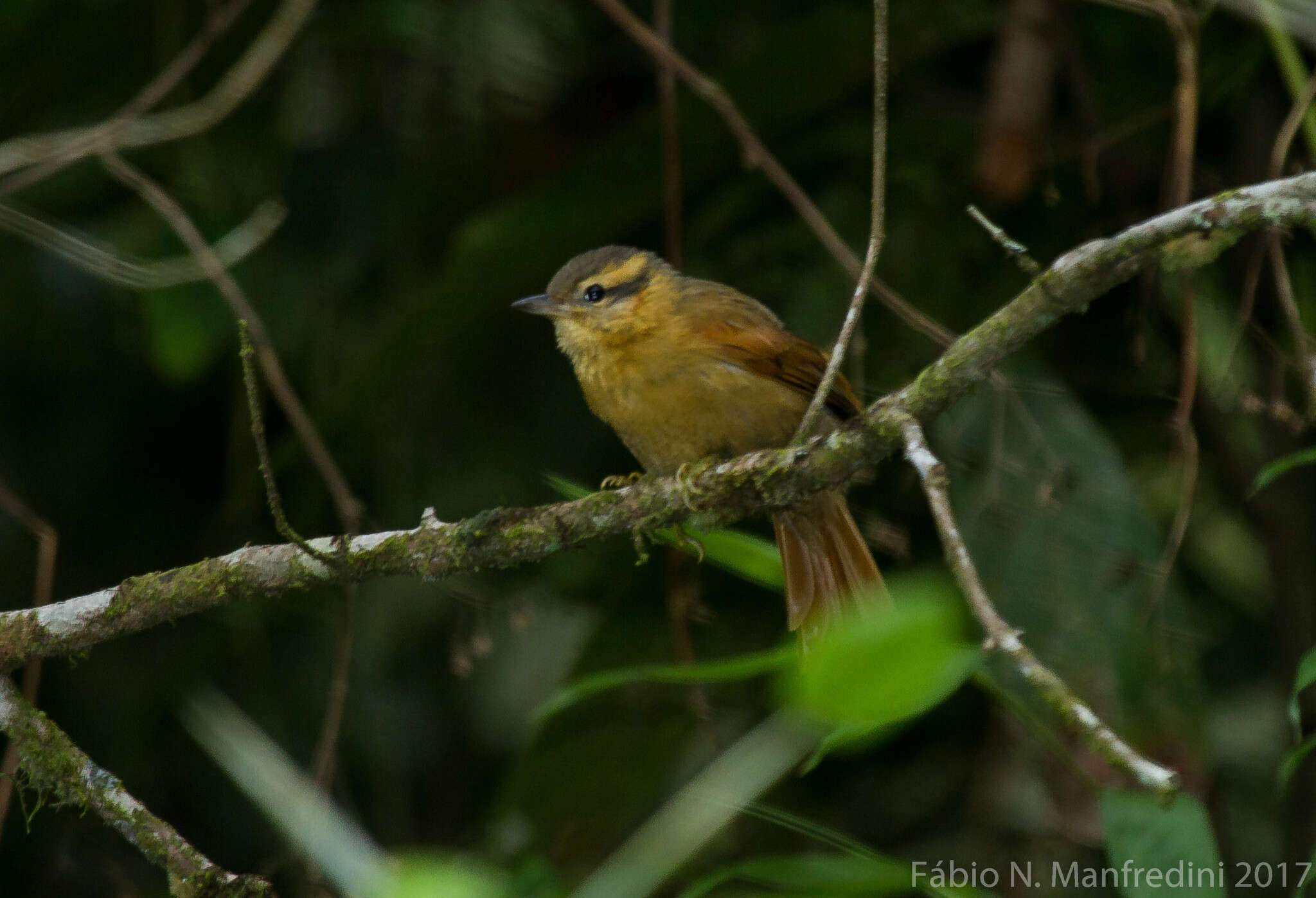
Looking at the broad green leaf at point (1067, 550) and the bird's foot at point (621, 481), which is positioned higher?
the bird's foot at point (621, 481)

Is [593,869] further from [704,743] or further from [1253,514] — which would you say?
[1253,514]

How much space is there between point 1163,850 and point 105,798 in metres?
1.68

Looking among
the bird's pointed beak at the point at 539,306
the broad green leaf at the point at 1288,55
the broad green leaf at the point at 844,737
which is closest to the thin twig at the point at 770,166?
the bird's pointed beak at the point at 539,306

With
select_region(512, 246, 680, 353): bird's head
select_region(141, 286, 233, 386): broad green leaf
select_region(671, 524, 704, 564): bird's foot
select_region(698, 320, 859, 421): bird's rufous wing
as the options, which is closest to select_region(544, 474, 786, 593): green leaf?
select_region(671, 524, 704, 564): bird's foot

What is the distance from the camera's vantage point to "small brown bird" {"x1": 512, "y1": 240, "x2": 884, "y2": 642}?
10.8 ft

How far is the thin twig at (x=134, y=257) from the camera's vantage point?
3.39m

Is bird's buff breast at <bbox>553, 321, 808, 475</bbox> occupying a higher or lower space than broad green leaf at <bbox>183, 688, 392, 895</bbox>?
lower

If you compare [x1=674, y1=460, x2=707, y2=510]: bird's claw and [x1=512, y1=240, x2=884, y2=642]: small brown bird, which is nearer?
[x1=674, y1=460, x2=707, y2=510]: bird's claw

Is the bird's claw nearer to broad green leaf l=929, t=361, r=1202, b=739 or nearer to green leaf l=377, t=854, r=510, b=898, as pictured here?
broad green leaf l=929, t=361, r=1202, b=739

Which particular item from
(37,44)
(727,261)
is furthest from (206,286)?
(727,261)

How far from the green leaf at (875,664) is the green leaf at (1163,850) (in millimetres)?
1294

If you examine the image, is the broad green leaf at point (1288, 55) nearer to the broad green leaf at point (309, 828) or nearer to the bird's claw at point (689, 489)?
the bird's claw at point (689, 489)

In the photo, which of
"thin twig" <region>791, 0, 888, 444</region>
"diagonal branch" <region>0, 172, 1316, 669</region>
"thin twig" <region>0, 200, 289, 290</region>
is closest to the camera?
"thin twig" <region>791, 0, 888, 444</region>

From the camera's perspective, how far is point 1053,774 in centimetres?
399
